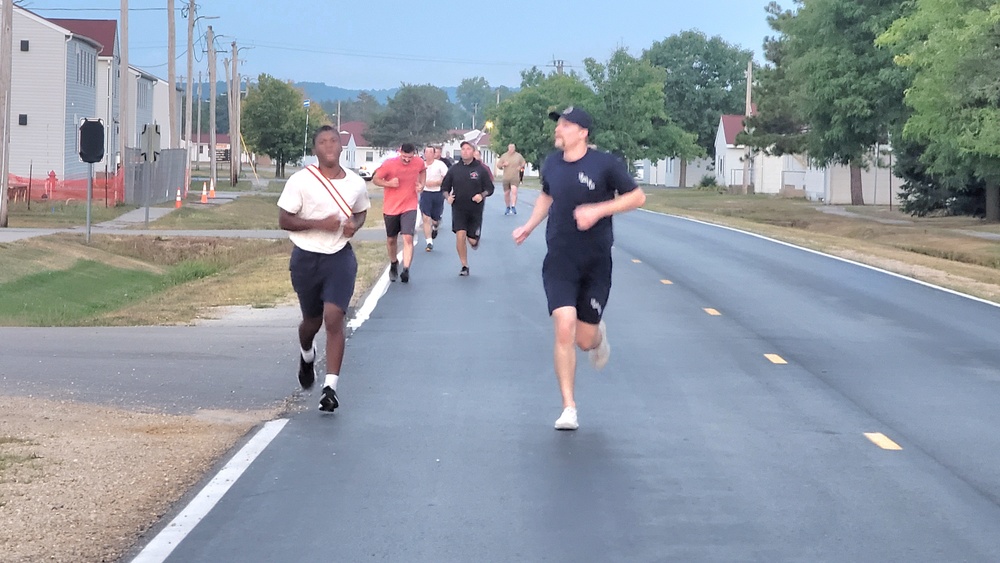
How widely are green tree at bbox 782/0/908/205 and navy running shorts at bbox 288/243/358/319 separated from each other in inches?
1479

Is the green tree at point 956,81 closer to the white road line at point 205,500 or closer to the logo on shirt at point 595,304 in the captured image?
the logo on shirt at point 595,304

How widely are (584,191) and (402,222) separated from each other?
33.3 feet

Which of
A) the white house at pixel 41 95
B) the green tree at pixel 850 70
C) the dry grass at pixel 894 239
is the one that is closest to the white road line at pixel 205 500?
the dry grass at pixel 894 239

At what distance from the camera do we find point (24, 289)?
22266mm

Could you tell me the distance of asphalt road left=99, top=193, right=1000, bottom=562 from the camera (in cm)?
648

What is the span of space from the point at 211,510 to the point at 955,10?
30558 mm

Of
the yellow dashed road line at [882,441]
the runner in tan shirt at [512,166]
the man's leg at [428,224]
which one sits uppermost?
the runner in tan shirt at [512,166]

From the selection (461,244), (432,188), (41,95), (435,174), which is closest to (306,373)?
(461,244)

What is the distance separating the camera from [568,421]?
901cm

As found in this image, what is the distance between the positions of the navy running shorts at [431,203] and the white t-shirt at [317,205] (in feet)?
42.3

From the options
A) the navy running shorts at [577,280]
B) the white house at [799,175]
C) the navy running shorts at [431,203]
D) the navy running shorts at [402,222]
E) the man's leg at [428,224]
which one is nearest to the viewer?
the navy running shorts at [577,280]

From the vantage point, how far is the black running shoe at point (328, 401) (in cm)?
960

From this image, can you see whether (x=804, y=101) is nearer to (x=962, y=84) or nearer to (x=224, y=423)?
(x=962, y=84)

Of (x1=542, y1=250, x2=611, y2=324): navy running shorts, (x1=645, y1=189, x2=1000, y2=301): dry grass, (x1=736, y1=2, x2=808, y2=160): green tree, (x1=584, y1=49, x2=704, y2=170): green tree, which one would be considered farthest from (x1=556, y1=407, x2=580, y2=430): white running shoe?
(x1=584, y1=49, x2=704, y2=170): green tree
